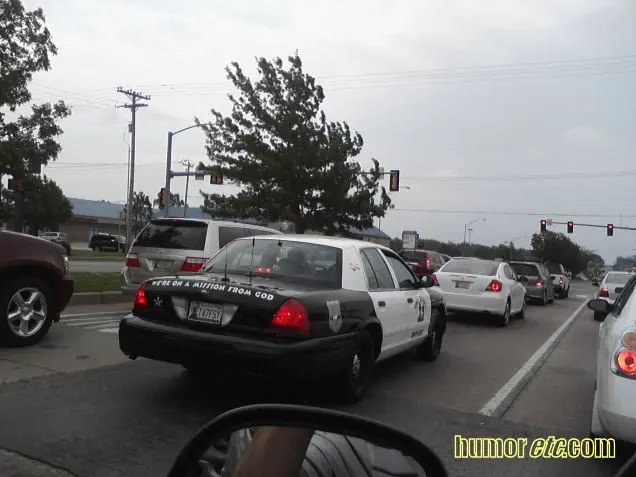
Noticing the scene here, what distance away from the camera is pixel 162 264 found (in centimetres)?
991

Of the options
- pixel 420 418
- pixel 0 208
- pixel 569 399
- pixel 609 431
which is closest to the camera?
pixel 609 431

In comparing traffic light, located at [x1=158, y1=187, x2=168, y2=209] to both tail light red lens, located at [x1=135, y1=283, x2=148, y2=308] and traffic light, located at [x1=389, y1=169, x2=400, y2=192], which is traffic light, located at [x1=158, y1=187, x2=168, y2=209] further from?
tail light red lens, located at [x1=135, y1=283, x2=148, y2=308]

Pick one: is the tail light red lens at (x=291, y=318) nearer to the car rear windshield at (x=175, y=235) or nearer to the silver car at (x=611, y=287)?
the car rear windshield at (x=175, y=235)

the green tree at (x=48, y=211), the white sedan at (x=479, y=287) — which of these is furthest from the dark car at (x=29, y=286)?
the green tree at (x=48, y=211)

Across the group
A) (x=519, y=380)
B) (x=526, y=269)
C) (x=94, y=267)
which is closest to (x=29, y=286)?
(x=519, y=380)

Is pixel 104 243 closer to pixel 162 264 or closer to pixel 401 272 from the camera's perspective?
pixel 162 264

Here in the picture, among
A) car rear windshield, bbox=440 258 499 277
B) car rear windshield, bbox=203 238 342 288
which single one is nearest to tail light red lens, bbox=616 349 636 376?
car rear windshield, bbox=203 238 342 288

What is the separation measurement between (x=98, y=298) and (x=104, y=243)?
41907mm

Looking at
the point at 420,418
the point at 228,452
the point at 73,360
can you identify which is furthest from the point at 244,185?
the point at 228,452

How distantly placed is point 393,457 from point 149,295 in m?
4.04

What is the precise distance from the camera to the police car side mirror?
155 centimetres

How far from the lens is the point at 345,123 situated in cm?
2616

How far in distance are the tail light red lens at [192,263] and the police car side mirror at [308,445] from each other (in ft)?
26.6

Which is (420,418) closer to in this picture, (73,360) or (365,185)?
(73,360)
